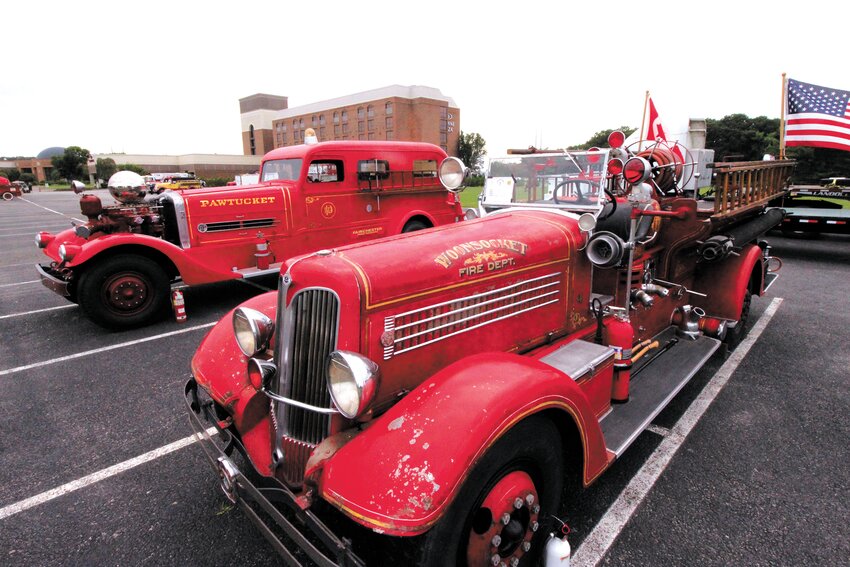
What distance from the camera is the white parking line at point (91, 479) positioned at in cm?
288

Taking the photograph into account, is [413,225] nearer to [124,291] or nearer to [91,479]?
[124,291]

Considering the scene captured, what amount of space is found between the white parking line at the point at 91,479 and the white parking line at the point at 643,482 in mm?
2256

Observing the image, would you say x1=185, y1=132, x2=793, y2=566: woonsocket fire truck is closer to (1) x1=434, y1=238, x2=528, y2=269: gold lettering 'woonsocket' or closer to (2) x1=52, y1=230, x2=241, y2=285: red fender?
(1) x1=434, y1=238, x2=528, y2=269: gold lettering 'woonsocket'

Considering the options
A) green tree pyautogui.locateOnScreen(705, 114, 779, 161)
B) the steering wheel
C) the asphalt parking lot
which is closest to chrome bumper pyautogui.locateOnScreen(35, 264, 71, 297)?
the asphalt parking lot

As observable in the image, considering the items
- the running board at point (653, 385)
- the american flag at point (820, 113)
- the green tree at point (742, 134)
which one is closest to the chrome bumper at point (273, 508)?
the running board at point (653, 385)

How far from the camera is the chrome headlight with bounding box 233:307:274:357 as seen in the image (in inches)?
98.3

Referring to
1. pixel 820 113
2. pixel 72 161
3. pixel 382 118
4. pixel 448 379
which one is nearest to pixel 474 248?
pixel 448 379

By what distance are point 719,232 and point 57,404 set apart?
6609mm

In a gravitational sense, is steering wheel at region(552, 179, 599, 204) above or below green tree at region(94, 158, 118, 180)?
below

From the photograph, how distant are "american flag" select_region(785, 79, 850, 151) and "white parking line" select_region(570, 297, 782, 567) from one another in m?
4.80

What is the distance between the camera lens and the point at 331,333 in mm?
2172

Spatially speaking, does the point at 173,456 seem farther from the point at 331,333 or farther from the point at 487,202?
the point at 487,202

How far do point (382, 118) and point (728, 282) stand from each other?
58.1 meters

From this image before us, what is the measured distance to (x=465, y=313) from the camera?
2629 mm
